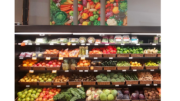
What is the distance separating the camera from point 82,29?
153 inches

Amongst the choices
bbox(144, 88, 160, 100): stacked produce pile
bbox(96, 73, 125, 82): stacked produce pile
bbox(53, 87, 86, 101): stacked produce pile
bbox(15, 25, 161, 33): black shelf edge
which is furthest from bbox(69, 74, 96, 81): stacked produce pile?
bbox(144, 88, 160, 100): stacked produce pile

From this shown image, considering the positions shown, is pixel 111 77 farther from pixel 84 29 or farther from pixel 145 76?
pixel 84 29

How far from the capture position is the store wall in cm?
511

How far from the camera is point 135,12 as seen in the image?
5.18m

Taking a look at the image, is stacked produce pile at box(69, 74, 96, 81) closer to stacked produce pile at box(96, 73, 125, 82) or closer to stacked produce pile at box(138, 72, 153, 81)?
stacked produce pile at box(96, 73, 125, 82)

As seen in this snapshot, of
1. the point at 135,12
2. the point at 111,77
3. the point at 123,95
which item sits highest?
the point at 135,12

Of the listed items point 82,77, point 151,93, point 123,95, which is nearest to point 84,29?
point 82,77

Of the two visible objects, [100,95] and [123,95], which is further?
[123,95]

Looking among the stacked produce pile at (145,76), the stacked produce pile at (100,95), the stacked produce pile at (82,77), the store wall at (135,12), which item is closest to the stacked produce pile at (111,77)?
the stacked produce pile at (82,77)

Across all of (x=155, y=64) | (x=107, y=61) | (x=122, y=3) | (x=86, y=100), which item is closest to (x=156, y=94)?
(x=155, y=64)

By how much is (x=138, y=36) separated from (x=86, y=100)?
2693mm
